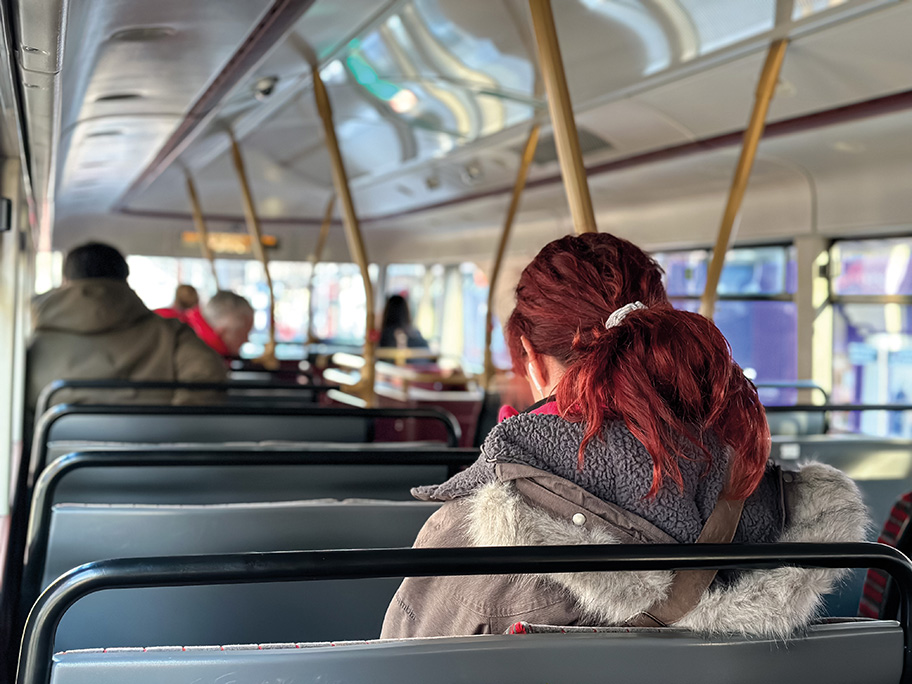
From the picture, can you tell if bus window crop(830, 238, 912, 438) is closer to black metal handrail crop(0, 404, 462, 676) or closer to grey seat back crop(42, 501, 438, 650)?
black metal handrail crop(0, 404, 462, 676)

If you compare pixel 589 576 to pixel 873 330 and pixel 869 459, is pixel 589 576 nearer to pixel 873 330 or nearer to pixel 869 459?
pixel 869 459

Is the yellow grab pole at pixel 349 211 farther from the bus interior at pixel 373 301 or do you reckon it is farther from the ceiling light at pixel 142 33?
the ceiling light at pixel 142 33

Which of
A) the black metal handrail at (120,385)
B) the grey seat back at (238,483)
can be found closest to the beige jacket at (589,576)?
the grey seat back at (238,483)

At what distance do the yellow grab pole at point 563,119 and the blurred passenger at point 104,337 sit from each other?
1.91 metres

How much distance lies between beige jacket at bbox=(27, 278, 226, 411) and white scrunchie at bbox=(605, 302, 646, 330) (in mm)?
2855

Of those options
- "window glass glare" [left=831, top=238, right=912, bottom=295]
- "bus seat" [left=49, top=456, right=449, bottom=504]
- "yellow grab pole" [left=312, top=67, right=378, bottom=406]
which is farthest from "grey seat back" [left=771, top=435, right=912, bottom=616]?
"window glass glare" [left=831, top=238, right=912, bottom=295]

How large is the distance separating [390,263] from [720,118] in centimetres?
994

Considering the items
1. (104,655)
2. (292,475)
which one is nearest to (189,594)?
(104,655)

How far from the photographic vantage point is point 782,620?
126 cm

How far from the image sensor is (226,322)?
5.44m

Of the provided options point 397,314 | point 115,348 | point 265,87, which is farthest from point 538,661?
point 397,314

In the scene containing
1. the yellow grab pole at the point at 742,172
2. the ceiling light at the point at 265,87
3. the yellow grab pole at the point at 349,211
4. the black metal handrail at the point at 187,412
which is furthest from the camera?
the ceiling light at the point at 265,87

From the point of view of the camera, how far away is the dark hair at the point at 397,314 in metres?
12.6

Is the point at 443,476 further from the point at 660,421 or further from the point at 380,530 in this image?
the point at 660,421
